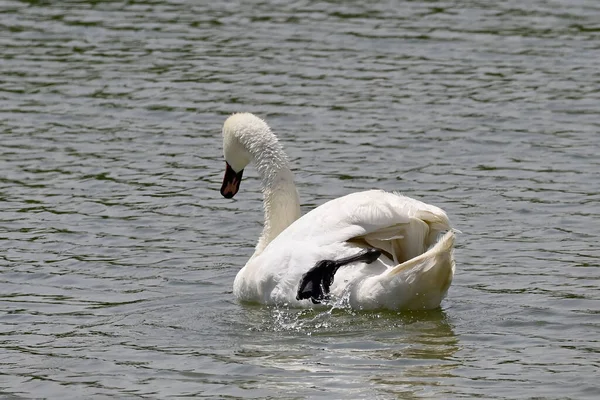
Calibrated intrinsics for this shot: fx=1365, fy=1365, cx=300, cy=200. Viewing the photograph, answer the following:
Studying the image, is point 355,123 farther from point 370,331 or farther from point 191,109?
point 370,331

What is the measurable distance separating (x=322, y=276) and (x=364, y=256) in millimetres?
318

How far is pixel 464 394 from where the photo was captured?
760 centimetres

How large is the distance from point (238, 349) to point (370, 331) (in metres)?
0.90

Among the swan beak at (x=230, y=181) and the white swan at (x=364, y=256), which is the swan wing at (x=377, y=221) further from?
the swan beak at (x=230, y=181)

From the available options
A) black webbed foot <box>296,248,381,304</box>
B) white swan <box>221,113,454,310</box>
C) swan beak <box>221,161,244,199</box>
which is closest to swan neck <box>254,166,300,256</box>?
swan beak <box>221,161,244,199</box>

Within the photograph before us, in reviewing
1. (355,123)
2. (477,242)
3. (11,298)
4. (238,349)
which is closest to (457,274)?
(477,242)

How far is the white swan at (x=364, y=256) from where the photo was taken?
8961 mm

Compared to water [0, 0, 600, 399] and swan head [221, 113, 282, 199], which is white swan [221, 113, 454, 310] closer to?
water [0, 0, 600, 399]

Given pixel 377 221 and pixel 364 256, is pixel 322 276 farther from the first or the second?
pixel 377 221

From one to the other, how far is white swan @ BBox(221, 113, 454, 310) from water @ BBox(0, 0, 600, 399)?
174 mm

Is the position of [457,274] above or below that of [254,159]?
below

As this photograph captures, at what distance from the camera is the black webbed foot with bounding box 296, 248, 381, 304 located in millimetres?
9070

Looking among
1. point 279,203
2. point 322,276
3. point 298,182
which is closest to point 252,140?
point 279,203

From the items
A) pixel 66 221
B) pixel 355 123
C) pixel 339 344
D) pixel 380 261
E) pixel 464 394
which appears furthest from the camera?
pixel 355 123
